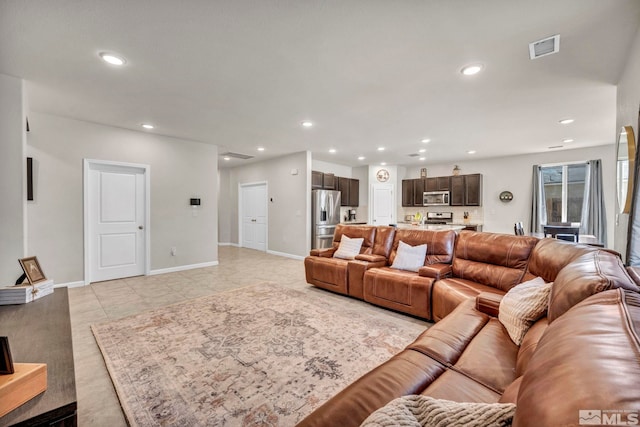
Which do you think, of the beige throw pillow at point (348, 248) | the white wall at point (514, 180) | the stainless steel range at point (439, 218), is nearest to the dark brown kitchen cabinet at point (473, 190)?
the white wall at point (514, 180)

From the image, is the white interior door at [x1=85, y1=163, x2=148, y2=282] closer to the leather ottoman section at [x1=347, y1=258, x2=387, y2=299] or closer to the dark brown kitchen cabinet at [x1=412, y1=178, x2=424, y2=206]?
the leather ottoman section at [x1=347, y1=258, x2=387, y2=299]

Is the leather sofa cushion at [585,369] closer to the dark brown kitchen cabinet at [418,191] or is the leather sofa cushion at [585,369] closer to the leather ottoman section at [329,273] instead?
the leather ottoman section at [329,273]

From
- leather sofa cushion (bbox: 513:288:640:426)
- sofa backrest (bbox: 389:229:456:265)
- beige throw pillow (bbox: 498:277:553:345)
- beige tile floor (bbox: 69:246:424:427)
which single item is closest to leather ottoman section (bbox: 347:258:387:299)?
beige tile floor (bbox: 69:246:424:427)

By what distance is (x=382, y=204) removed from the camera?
27.5 feet

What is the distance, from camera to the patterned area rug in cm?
166

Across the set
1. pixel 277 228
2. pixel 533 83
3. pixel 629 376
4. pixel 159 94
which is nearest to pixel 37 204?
pixel 159 94

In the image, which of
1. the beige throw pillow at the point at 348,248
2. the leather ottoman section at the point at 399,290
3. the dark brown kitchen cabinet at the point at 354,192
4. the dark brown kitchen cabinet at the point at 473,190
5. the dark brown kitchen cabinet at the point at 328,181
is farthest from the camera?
the dark brown kitchen cabinet at the point at 354,192

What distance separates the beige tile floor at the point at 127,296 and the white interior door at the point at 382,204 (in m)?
3.31

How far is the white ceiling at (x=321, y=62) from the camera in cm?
184

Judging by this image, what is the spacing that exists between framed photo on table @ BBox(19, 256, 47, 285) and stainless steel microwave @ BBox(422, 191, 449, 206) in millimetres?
7945

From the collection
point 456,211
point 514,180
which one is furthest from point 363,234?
point 514,180

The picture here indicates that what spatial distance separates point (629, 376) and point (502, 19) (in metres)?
2.28

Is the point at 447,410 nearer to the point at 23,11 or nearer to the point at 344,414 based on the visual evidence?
the point at 344,414

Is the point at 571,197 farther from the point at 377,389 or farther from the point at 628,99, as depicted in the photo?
the point at 377,389
